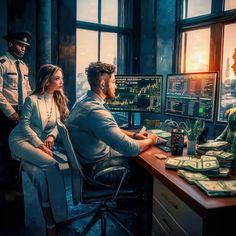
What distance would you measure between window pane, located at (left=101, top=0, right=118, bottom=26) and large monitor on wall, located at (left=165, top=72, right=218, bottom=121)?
1.38 m

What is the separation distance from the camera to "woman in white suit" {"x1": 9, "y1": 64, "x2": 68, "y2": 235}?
7.25 feet

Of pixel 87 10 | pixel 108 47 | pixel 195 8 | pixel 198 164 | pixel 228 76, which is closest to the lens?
pixel 198 164

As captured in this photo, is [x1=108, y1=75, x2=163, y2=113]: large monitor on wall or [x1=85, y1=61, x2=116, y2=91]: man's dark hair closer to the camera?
[x1=85, y1=61, x2=116, y2=91]: man's dark hair

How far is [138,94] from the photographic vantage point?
3041mm

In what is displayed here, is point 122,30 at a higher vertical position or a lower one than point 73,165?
higher

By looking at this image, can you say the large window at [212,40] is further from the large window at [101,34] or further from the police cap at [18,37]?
the police cap at [18,37]

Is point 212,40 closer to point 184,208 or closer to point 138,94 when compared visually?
point 138,94

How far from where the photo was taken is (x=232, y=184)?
54.0 inches

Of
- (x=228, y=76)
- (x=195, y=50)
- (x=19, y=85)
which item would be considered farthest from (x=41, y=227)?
(x=195, y=50)

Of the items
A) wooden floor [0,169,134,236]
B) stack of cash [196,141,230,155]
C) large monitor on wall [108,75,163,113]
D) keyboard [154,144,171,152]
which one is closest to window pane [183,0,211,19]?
large monitor on wall [108,75,163,113]

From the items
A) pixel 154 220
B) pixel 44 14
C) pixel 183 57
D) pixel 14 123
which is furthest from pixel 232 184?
pixel 44 14

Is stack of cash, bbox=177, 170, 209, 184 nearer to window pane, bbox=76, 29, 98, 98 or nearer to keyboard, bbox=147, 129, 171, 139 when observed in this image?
keyboard, bbox=147, 129, 171, 139

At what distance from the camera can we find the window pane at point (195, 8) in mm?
3211

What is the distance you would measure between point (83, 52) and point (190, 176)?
8.65ft
